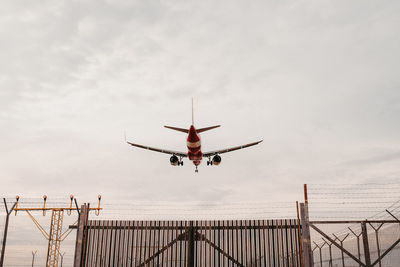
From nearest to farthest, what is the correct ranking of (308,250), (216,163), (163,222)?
(308,250) → (163,222) → (216,163)

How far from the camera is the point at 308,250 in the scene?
45.2 feet

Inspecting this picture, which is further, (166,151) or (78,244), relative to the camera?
(166,151)

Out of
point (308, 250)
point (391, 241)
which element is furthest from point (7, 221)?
point (391, 241)

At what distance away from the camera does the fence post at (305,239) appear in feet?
44.7

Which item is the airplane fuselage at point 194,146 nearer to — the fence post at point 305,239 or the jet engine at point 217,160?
the jet engine at point 217,160

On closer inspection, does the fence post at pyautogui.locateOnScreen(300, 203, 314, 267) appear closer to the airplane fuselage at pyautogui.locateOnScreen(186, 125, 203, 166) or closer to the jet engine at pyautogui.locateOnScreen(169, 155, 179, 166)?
the airplane fuselage at pyautogui.locateOnScreen(186, 125, 203, 166)

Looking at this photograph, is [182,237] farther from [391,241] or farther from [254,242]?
[391,241]

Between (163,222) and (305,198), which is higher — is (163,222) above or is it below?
below

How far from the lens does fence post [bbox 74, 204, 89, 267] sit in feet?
47.9

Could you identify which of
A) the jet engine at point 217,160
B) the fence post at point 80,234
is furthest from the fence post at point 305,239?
the jet engine at point 217,160

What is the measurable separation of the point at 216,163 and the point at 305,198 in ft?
60.4

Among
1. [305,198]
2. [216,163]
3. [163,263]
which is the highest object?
[216,163]

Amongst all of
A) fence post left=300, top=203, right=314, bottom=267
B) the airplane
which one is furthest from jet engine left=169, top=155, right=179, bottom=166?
fence post left=300, top=203, right=314, bottom=267

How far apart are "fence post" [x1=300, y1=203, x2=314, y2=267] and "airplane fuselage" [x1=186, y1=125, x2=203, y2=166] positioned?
53.1 feet
